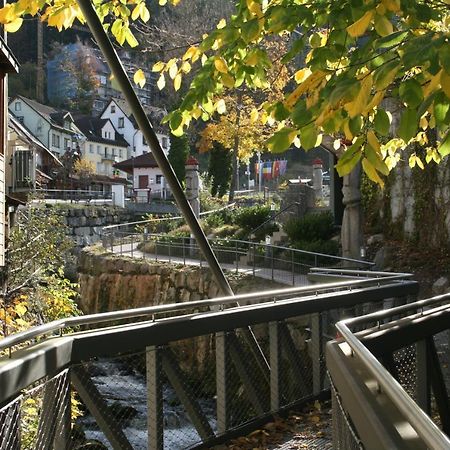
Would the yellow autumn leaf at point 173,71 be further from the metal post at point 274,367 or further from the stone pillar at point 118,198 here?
the stone pillar at point 118,198

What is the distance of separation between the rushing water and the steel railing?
1.18 metres

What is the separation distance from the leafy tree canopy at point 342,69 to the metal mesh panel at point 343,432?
1.10 m

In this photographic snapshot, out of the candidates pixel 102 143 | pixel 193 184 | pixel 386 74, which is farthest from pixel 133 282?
pixel 102 143

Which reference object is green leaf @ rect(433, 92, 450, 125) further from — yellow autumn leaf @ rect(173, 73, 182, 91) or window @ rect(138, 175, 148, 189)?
window @ rect(138, 175, 148, 189)

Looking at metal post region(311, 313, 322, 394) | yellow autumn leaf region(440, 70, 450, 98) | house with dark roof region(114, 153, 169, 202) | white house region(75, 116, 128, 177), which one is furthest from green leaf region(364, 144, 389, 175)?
white house region(75, 116, 128, 177)

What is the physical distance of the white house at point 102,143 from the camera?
8881cm

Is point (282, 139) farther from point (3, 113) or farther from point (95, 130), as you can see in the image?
point (95, 130)

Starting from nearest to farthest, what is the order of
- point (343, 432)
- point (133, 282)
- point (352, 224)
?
point (343, 432) < point (352, 224) < point (133, 282)

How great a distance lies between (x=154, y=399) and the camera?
4879mm

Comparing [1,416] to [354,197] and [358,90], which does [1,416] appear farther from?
[354,197]

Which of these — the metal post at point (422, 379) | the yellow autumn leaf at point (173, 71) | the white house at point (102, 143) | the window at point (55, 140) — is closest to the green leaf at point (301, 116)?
the yellow autumn leaf at point (173, 71)

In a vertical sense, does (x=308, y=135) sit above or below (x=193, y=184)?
below

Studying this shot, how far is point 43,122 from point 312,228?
6032 centimetres

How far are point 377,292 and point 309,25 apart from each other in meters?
4.06
